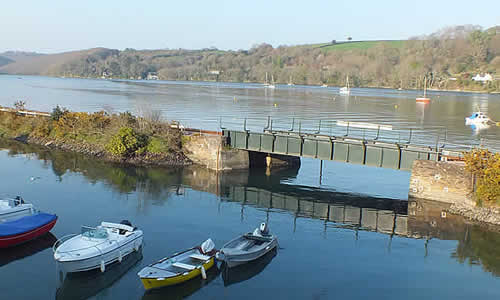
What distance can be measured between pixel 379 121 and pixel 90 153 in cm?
5544

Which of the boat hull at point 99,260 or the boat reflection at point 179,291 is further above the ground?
the boat hull at point 99,260

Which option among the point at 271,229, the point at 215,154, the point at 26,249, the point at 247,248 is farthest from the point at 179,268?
the point at 215,154

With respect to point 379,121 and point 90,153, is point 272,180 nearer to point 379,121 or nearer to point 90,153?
point 90,153

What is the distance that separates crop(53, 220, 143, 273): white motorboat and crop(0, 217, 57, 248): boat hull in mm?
3382

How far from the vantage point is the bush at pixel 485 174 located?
33500 mm

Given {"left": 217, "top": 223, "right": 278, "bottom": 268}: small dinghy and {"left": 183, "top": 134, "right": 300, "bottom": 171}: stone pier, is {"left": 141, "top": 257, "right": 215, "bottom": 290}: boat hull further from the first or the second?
{"left": 183, "top": 134, "right": 300, "bottom": 171}: stone pier

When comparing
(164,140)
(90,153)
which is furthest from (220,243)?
(90,153)

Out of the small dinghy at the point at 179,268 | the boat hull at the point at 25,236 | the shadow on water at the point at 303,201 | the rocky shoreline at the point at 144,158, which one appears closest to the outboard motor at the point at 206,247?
the small dinghy at the point at 179,268

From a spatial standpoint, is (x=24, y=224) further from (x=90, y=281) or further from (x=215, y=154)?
(x=215, y=154)

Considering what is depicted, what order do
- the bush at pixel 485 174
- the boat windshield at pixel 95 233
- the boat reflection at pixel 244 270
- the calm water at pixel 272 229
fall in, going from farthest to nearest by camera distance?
1. the bush at pixel 485 174
2. the boat windshield at pixel 95 233
3. the boat reflection at pixel 244 270
4. the calm water at pixel 272 229

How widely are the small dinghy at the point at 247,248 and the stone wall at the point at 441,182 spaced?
1592 centimetres

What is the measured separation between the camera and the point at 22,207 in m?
30.3

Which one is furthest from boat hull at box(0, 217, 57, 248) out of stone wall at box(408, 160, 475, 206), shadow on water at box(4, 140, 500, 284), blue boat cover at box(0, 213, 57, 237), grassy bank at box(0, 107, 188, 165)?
stone wall at box(408, 160, 475, 206)

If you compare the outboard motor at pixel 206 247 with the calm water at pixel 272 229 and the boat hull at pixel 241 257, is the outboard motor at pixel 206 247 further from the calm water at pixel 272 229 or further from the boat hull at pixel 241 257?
the calm water at pixel 272 229
